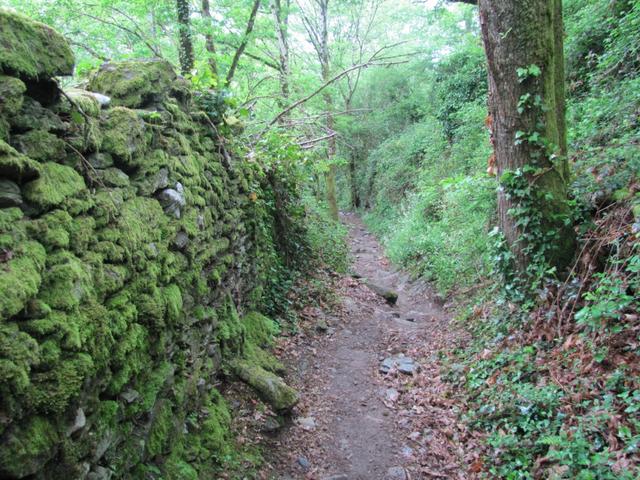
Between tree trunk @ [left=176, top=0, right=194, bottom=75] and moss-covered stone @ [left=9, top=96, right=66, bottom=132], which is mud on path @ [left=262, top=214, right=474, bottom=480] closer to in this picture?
moss-covered stone @ [left=9, top=96, right=66, bottom=132]

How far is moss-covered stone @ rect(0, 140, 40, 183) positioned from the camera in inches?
79.9

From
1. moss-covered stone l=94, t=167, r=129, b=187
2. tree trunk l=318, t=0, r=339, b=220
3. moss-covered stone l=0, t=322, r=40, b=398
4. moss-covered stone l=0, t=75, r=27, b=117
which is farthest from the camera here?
tree trunk l=318, t=0, r=339, b=220

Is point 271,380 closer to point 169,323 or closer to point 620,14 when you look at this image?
point 169,323

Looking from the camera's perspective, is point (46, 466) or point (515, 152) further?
point (515, 152)

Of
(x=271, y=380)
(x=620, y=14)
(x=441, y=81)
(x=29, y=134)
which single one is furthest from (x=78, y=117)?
(x=441, y=81)

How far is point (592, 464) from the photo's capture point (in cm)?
329

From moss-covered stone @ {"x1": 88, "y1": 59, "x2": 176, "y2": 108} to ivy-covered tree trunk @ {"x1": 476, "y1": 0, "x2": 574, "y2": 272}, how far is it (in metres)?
4.07

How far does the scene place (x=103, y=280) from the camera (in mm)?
2527

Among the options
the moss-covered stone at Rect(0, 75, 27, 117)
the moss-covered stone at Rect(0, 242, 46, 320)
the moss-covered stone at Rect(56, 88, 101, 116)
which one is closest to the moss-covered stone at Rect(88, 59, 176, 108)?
the moss-covered stone at Rect(56, 88, 101, 116)

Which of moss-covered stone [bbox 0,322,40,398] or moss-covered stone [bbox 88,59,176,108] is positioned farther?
moss-covered stone [bbox 88,59,176,108]

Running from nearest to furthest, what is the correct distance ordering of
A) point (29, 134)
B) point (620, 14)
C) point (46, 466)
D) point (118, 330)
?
point (46, 466) < point (29, 134) < point (118, 330) < point (620, 14)

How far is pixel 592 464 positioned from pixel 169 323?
3.44 meters

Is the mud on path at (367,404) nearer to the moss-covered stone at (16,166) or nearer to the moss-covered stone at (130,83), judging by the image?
the moss-covered stone at (16,166)

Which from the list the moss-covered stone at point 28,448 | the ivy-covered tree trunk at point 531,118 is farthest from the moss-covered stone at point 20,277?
the ivy-covered tree trunk at point 531,118
